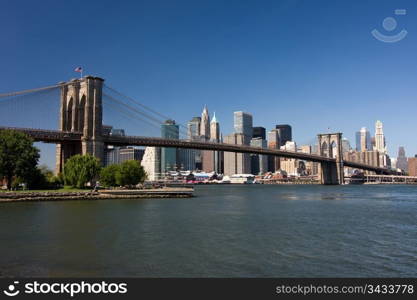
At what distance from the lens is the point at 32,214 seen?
1286 inches

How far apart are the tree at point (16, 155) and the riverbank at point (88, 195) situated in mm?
4339

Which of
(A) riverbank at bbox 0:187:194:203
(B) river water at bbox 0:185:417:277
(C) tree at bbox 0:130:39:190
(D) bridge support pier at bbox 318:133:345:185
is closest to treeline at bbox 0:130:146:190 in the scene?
(C) tree at bbox 0:130:39:190

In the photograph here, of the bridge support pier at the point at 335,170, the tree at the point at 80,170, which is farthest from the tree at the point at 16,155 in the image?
the bridge support pier at the point at 335,170

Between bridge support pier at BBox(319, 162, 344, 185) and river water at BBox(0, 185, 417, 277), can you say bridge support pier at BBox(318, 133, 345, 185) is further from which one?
river water at BBox(0, 185, 417, 277)

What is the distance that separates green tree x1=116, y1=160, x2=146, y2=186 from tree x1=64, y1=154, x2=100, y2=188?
5.47 metres

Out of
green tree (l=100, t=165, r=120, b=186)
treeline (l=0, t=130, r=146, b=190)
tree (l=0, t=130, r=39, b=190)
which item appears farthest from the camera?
green tree (l=100, t=165, r=120, b=186)

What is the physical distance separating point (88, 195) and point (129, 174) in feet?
41.5

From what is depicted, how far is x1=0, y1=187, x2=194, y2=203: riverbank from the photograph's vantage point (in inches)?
1827

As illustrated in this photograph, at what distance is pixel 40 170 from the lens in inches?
2363

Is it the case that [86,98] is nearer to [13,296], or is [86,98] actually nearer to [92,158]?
[92,158]

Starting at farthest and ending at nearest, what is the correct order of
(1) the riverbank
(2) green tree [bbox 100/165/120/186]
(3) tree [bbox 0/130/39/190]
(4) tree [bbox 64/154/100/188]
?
(2) green tree [bbox 100/165/120/186] → (4) tree [bbox 64/154/100/188] → (3) tree [bbox 0/130/39/190] → (1) the riverbank

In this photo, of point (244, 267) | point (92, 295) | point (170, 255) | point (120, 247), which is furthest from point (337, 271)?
point (120, 247)

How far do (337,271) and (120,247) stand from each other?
9.96 m

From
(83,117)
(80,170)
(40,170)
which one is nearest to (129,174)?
(80,170)
